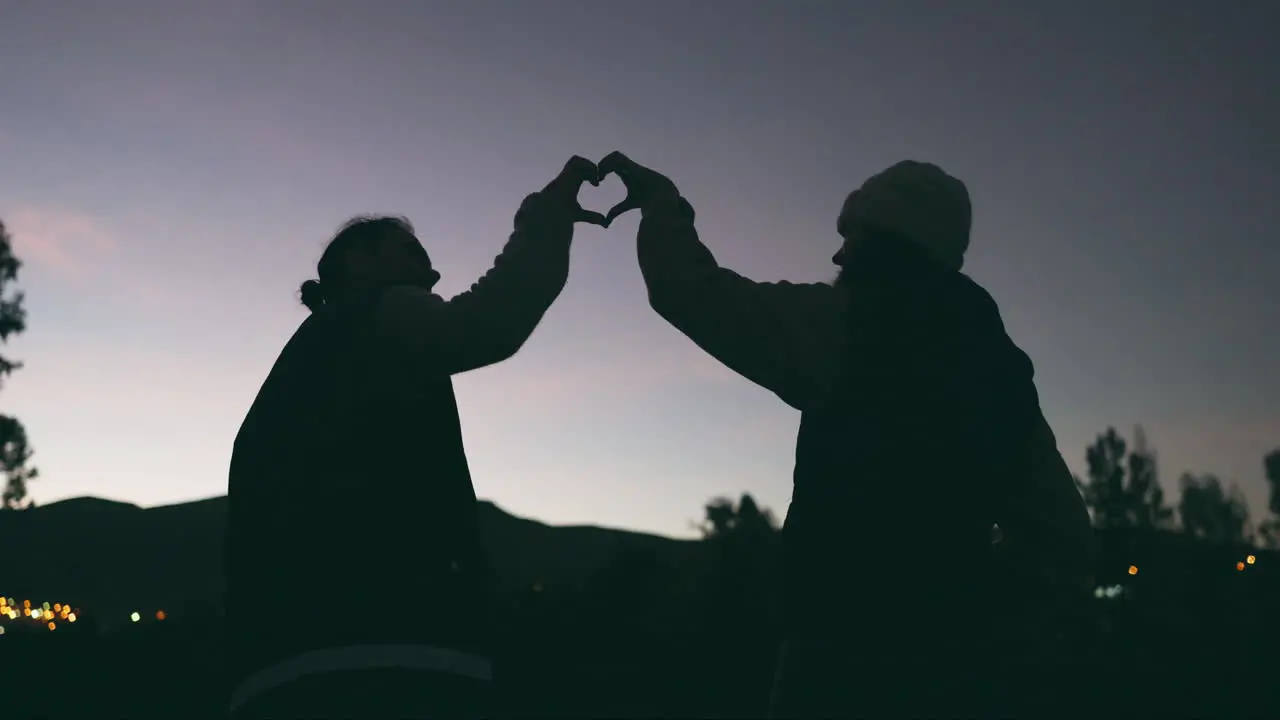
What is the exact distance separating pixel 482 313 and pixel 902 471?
103cm

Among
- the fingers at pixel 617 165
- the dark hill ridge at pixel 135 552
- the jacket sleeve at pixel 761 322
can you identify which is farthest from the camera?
the dark hill ridge at pixel 135 552

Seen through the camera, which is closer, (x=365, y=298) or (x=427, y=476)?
(x=427, y=476)

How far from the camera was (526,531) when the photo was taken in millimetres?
110875

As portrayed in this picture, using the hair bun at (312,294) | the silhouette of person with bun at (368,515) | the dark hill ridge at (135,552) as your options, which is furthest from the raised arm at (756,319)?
the dark hill ridge at (135,552)

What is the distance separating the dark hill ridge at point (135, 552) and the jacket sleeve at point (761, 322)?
64009 mm

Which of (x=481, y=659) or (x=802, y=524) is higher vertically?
(x=802, y=524)

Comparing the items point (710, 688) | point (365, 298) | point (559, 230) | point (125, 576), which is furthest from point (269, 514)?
point (125, 576)

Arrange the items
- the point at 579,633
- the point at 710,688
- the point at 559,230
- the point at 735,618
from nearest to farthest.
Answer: the point at 559,230 → the point at 710,688 → the point at 579,633 → the point at 735,618

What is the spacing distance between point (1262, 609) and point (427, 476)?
3180cm

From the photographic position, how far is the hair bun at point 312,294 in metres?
2.78

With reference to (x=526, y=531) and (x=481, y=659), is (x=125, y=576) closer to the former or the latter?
(x=526, y=531)

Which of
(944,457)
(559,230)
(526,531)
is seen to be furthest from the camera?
(526,531)

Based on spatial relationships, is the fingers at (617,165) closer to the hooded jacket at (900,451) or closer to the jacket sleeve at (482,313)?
the jacket sleeve at (482,313)

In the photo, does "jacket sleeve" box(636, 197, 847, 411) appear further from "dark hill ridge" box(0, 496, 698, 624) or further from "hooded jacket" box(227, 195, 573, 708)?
"dark hill ridge" box(0, 496, 698, 624)
